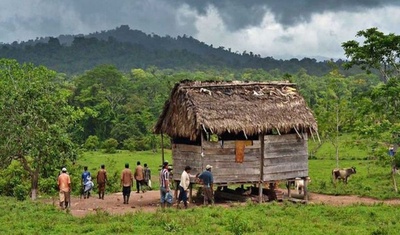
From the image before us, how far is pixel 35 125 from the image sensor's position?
23578mm

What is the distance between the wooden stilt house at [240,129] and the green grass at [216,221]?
246cm

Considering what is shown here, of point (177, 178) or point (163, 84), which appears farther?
point (163, 84)

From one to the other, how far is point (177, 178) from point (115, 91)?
5587 centimetres

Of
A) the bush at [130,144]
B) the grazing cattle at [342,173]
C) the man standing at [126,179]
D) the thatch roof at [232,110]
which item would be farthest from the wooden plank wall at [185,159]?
the bush at [130,144]

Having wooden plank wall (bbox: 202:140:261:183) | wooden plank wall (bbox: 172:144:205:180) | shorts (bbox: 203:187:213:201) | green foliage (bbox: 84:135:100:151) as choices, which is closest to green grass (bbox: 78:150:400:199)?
green foliage (bbox: 84:135:100:151)

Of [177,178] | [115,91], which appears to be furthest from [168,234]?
[115,91]

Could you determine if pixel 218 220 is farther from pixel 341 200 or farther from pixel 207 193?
pixel 341 200

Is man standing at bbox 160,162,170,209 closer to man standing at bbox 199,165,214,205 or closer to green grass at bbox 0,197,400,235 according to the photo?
man standing at bbox 199,165,214,205

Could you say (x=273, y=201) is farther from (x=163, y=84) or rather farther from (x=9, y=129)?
(x=163, y=84)

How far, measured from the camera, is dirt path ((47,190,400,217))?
21.2m

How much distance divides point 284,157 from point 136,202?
668cm

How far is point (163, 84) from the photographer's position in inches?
3406

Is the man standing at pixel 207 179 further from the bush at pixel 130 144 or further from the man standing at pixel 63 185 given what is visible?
the bush at pixel 130 144

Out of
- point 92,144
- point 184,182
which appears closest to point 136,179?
point 184,182
